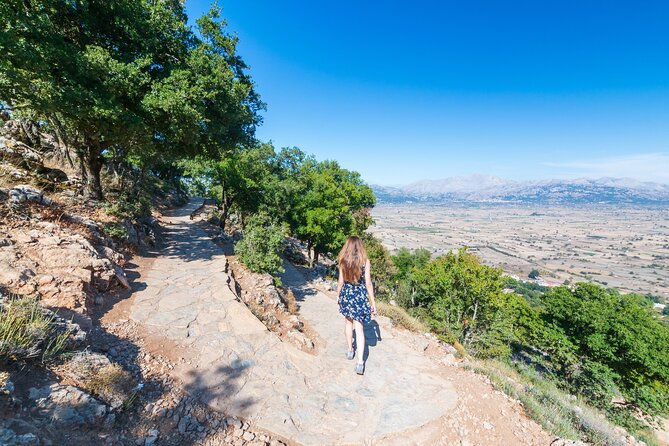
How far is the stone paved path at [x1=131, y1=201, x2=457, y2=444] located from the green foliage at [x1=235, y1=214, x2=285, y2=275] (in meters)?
1.89

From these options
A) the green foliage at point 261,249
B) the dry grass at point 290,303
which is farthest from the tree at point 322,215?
the dry grass at point 290,303

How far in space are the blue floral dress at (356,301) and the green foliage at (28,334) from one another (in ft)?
14.1

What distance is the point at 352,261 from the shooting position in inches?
216

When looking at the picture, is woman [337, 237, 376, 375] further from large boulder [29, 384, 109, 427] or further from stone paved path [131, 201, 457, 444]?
large boulder [29, 384, 109, 427]

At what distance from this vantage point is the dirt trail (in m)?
4.27

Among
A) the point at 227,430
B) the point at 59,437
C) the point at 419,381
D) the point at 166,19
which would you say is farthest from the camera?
the point at 166,19

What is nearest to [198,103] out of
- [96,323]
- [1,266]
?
[1,266]

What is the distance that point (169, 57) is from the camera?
8906mm

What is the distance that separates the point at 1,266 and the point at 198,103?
573 cm

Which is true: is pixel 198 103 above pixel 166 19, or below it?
below

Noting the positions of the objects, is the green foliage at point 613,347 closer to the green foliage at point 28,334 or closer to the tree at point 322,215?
the tree at point 322,215

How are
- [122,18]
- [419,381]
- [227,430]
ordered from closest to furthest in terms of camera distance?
[227,430], [419,381], [122,18]

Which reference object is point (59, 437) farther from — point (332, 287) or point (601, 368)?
point (601, 368)

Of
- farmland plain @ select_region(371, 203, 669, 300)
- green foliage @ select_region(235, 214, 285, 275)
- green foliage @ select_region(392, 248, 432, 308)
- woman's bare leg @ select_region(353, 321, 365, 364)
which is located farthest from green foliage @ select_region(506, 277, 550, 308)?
woman's bare leg @ select_region(353, 321, 365, 364)
